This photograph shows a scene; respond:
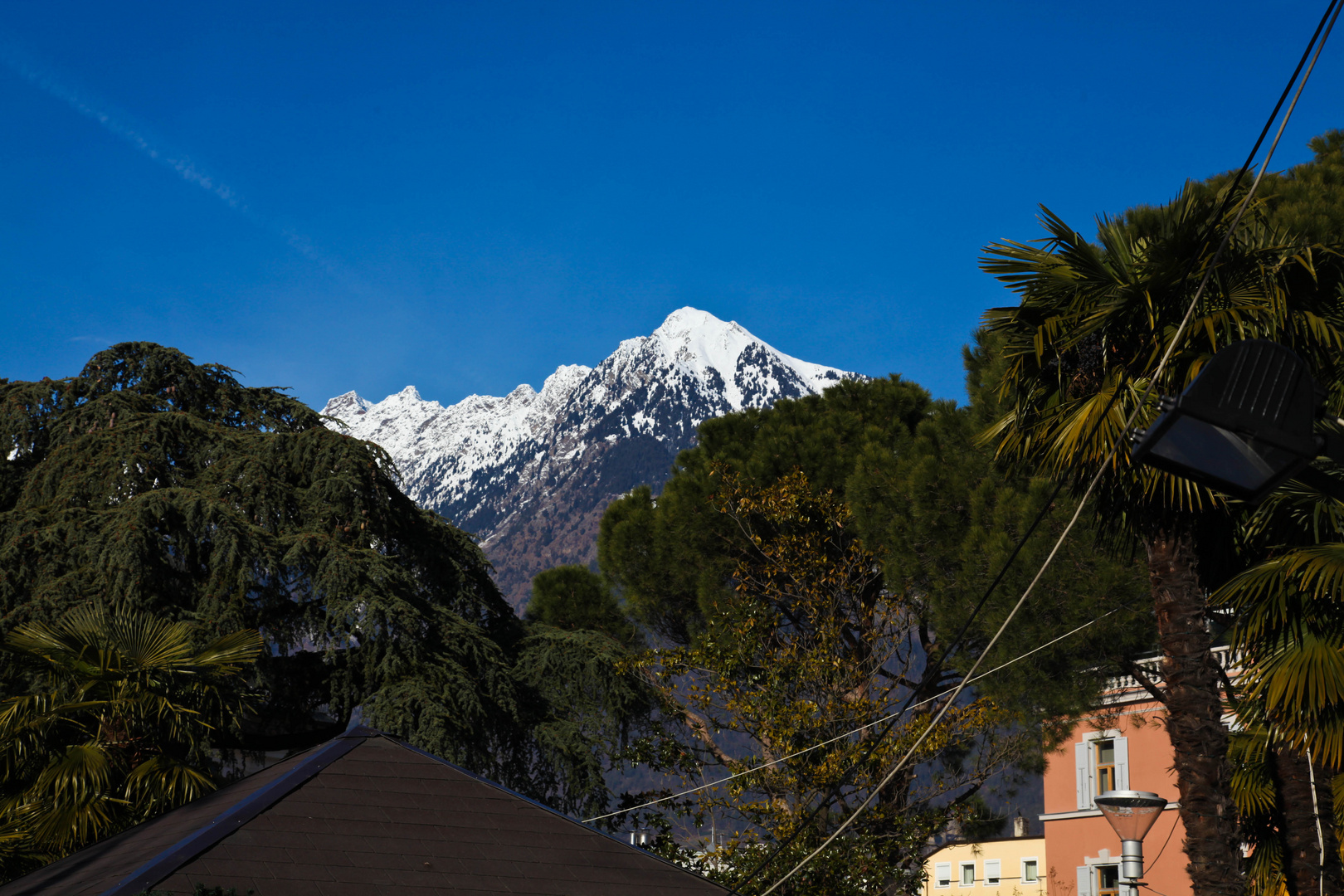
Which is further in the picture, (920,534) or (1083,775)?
(1083,775)

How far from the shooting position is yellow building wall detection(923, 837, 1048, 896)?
4616 centimetres

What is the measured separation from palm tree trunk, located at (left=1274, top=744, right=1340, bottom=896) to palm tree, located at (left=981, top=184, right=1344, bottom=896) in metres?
1.63

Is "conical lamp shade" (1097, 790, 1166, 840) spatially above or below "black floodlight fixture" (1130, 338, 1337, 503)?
above

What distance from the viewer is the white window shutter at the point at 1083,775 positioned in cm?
3008

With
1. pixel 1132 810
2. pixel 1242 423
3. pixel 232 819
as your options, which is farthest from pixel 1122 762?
pixel 1242 423

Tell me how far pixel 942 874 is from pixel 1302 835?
45632 mm

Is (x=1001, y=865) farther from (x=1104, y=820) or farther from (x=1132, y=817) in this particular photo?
(x=1132, y=817)

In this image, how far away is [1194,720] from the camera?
9.62 meters

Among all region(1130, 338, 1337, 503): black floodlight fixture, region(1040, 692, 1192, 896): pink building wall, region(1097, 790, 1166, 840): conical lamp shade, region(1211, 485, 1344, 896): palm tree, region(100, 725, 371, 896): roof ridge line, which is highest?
region(1040, 692, 1192, 896): pink building wall

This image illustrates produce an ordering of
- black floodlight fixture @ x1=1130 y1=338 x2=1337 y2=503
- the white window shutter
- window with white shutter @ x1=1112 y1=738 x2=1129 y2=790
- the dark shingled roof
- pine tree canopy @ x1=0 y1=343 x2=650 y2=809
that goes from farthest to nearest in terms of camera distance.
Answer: the white window shutter
window with white shutter @ x1=1112 y1=738 x2=1129 y2=790
pine tree canopy @ x1=0 y1=343 x2=650 y2=809
the dark shingled roof
black floodlight fixture @ x1=1130 y1=338 x2=1337 y2=503

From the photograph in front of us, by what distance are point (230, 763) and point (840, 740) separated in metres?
10.3

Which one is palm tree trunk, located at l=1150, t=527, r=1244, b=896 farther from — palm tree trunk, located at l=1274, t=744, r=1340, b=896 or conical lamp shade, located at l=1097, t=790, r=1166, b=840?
palm tree trunk, located at l=1274, t=744, r=1340, b=896

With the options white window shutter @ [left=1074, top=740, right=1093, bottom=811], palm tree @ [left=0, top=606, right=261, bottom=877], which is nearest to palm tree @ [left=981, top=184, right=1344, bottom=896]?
palm tree @ [left=0, top=606, right=261, bottom=877]

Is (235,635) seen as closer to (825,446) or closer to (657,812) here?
(657,812)
